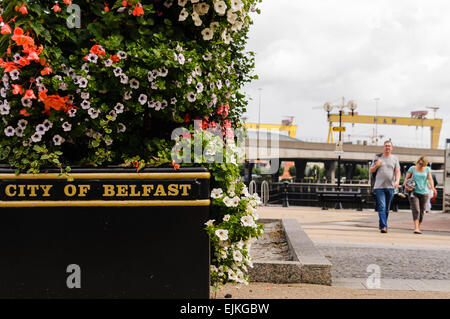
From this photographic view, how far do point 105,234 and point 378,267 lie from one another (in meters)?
3.86

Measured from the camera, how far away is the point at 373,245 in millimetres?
7484

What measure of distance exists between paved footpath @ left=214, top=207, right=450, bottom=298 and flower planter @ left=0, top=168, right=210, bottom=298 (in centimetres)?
111

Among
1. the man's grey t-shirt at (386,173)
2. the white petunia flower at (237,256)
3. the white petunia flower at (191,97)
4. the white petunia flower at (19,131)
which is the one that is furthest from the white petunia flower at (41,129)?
the man's grey t-shirt at (386,173)

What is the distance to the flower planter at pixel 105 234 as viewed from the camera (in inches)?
116

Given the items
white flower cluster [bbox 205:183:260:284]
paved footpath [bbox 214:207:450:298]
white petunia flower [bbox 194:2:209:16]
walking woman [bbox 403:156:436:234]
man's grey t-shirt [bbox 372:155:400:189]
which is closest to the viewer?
white petunia flower [bbox 194:2:209:16]

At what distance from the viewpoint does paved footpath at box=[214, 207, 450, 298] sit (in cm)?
427

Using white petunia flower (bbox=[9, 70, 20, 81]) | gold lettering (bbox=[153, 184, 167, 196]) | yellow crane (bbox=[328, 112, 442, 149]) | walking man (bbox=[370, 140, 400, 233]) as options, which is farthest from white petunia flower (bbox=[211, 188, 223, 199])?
yellow crane (bbox=[328, 112, 442, 149])

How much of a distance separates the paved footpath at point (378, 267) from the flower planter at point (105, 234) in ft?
3.65

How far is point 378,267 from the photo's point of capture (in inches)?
225

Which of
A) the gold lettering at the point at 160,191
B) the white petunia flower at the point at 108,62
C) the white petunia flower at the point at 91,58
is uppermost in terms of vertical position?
the white petunia flower at the point at 91,58

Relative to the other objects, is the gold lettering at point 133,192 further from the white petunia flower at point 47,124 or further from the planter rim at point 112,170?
the white petunia flower at point 47,124

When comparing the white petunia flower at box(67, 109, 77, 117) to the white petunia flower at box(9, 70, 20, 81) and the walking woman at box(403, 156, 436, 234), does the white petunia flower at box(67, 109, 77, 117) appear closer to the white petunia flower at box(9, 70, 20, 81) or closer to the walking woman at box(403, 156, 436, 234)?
the white petunia flower at box(9, 70, 20, 81)
